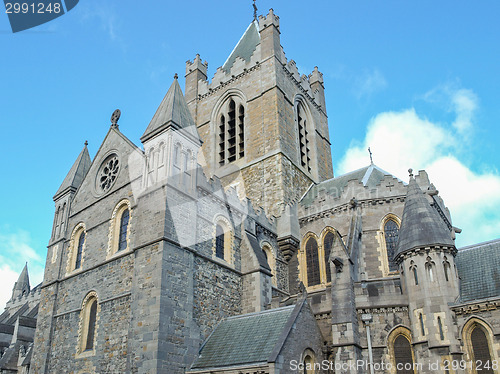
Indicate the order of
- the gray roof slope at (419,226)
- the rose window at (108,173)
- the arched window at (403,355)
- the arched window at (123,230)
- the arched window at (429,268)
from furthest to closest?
the rose window at (108,173), the arched window at (123,230), the gray roof slope at (419,226), the arched window at (429,268), the arched window at (403,355)

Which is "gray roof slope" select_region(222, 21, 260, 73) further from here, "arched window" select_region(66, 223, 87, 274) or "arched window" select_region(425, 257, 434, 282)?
"arched window" select_region(425, 257, 434, 282)

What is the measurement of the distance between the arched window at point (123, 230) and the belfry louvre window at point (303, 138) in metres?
13.8

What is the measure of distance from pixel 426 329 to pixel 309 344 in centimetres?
410

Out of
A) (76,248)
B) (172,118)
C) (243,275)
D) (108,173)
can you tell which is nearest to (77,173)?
(108,173)

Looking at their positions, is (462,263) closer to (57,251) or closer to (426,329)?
(426,329)

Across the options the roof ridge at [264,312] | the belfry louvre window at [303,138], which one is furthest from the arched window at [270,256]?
the belfry louvre window at [303,138]

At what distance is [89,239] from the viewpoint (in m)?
20.5

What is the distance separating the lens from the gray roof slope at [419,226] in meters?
17.3

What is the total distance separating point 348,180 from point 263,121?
6.54 meters

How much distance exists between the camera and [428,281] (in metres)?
16.8

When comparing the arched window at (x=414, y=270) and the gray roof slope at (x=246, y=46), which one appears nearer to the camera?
the arched window at (x=414, y=270)

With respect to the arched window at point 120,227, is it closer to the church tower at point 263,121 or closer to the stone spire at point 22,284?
the church tower at point 263,121

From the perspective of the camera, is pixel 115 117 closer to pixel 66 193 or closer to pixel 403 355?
pixel 66 193

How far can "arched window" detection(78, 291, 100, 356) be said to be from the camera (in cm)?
1820
